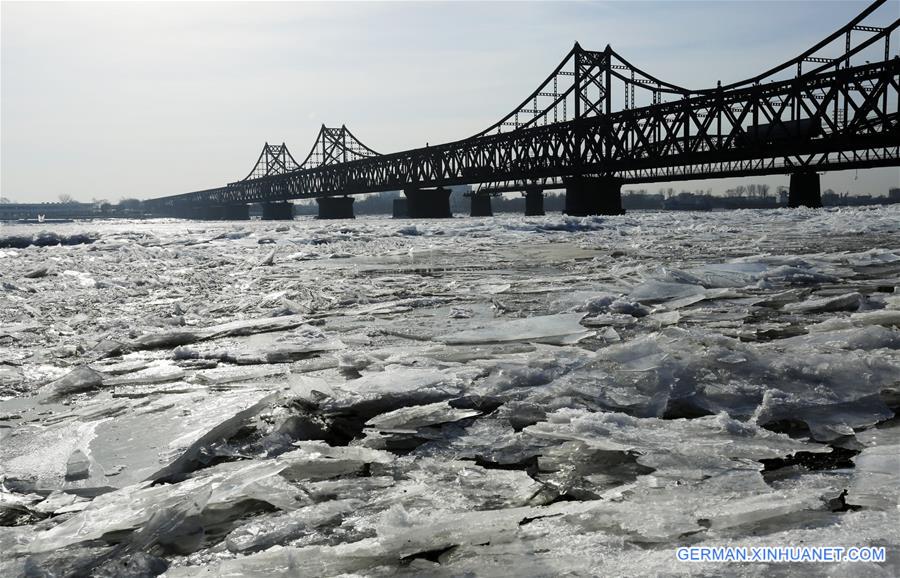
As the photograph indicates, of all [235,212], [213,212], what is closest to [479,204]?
[235,212]

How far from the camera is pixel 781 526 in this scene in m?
1.53

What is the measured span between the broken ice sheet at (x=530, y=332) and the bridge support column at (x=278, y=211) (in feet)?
285

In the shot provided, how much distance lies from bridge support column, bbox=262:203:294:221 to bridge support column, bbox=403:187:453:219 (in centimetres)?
3172

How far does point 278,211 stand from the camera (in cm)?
8906

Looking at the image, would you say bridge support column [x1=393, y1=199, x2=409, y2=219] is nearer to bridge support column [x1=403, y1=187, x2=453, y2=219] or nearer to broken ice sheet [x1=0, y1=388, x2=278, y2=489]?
bridge support column [x1=403, y1=187, x2=453, y2=219]

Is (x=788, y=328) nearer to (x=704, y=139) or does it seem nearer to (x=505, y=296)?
(x=505, y=296)

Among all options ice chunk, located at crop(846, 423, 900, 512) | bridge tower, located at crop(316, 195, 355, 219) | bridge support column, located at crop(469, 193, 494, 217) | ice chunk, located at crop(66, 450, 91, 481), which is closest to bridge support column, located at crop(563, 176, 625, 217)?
bridge support column, located at crop(469, 193, 494, 217)

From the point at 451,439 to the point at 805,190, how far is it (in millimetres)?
48066

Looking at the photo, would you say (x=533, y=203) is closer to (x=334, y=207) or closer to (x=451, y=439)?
(x=334, y=207)

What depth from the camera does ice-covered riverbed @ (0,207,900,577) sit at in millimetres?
1506

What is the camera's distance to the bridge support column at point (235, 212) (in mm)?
101188

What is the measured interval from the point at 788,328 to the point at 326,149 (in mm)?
90934

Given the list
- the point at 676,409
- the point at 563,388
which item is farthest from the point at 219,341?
the point at 676,409

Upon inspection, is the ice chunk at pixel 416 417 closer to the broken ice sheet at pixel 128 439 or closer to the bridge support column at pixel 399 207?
the broken ice sheet at pixel 128 439
